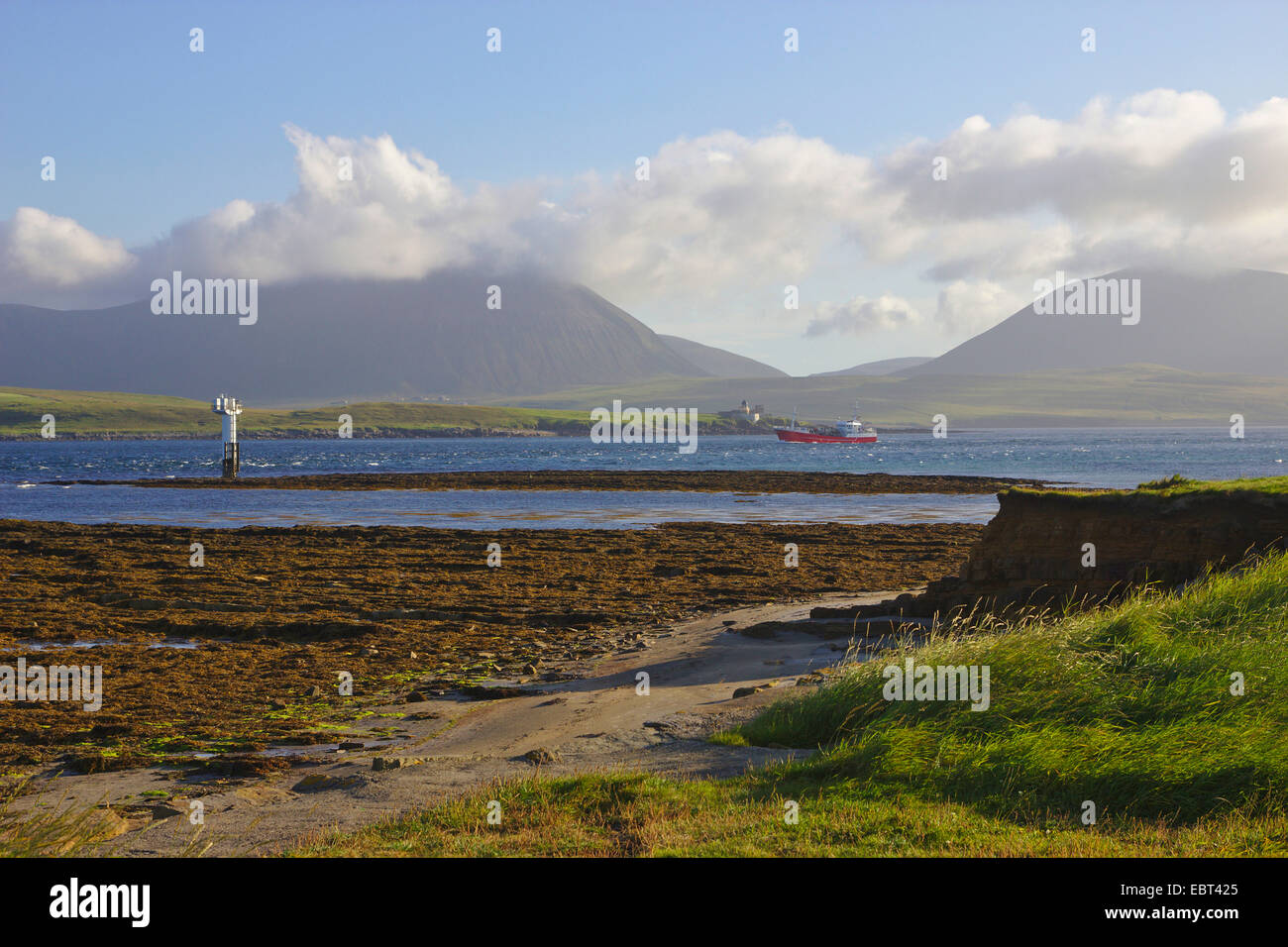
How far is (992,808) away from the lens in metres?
8.11

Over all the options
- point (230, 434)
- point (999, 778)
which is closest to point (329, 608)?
point (999, 778)

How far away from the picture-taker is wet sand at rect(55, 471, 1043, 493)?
237 ft

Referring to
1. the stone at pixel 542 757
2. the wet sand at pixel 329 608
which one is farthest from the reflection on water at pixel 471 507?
the stone at pixel 542 757

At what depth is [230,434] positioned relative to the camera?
87938mm

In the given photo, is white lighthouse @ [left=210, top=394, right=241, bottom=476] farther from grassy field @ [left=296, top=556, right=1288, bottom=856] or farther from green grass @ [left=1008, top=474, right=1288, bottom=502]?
grassy field @ [left=296, top=556, right=1288, bottom=856]

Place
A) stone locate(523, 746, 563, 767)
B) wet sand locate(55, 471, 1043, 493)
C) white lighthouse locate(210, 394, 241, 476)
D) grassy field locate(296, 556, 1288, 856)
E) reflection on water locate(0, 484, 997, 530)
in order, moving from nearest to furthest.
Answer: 1. grassy field locate(296, 556, 1288, 856)
2. stone locate(523, 746, 563, 767)
3. reflection on water locate(0, 484, 997, 530)
4. wet sand locate(55, 471, 1043, 493)
5. white lighthouse locate(210, 394, 241, 476)

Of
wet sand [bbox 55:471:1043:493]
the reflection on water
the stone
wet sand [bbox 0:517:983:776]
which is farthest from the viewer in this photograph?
wet sand [bbox 55:471:1043:493]

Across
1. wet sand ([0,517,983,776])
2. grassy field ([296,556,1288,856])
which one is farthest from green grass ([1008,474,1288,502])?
wet sand ([0,517,983,776])

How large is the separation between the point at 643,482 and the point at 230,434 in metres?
36.1

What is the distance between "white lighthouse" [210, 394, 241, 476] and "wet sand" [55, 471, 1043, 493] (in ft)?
4.99

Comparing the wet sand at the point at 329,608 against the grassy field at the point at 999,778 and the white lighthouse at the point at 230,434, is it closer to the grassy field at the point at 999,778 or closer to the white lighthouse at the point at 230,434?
the grassy field at the point at 999,778

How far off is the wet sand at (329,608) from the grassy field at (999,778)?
15.1 ft
